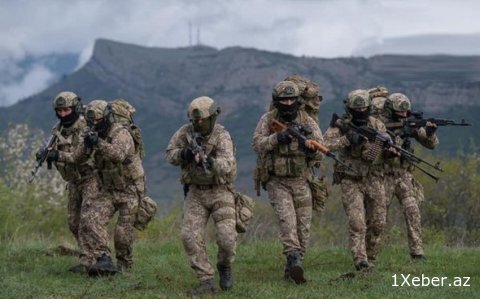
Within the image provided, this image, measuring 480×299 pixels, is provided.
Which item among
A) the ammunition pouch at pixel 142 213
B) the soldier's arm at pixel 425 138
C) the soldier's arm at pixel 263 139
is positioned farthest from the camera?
the soldier's arm at pixel 425 138

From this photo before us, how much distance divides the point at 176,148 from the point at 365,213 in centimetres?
327

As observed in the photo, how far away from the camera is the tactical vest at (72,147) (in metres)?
12.0

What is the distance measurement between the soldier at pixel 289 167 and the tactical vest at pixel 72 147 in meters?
2.29

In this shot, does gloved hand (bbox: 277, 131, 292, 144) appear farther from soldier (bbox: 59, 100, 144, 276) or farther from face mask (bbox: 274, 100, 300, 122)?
soldier (bbox: 59, 100, 144, 276)

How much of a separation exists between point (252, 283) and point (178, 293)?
1137 mm

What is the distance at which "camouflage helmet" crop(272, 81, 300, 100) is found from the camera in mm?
11266

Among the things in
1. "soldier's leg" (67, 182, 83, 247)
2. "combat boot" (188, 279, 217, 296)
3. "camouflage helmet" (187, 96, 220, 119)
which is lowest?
"combat boot" (188, 279, 217, 296)

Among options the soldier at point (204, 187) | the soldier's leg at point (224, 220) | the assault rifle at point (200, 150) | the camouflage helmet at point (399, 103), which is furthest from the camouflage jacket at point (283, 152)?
the camouflage helmet at point (399, 103)

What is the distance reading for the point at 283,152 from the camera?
11328 millimetres

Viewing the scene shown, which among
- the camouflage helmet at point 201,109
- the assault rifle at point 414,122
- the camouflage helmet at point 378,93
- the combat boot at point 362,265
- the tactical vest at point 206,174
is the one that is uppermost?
the camouflage helmet at point 378,93

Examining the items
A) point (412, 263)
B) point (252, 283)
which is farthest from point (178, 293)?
point (412, 263)

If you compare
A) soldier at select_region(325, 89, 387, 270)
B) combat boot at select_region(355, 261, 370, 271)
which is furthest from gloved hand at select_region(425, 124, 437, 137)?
combat boot at select_region(355, 261, 370, 271)

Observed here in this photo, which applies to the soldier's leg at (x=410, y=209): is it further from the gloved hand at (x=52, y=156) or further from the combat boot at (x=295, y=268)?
the gloved hand at (x=52, y=156)

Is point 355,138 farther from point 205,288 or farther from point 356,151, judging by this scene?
point 205,288
